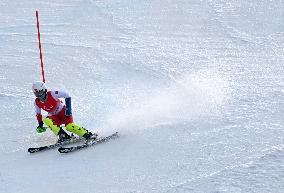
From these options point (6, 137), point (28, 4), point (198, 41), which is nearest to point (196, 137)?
point (6, 137)

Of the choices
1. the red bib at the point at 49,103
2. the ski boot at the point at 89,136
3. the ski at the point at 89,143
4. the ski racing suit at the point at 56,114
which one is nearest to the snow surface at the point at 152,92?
the ski at the point at 89,143

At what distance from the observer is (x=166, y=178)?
7.02 metres

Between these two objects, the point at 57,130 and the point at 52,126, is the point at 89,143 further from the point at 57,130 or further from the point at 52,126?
the point at 52,126

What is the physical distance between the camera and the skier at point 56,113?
28.0 ft

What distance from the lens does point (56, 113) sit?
8906mm

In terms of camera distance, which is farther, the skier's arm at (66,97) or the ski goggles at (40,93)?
the skier's arm at (66,97)

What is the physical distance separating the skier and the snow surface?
0.36 meters

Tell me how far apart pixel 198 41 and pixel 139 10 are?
12.5ft

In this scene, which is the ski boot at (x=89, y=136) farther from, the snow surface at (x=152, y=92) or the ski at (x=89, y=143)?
the snow surface at (x=152, y=92)

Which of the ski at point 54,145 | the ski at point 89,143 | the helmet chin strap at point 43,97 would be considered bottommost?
the ski at point 54,145

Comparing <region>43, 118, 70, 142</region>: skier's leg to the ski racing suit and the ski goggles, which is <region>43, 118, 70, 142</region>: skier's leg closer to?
the ski racing suit

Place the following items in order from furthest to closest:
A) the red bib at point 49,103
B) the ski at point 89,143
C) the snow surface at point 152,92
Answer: the red bib at point 49,103 < the ski at point 89,143 < the snow surface at point 152,92

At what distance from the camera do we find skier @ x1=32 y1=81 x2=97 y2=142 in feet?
28.0

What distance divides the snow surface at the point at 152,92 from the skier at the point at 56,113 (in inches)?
14.2
